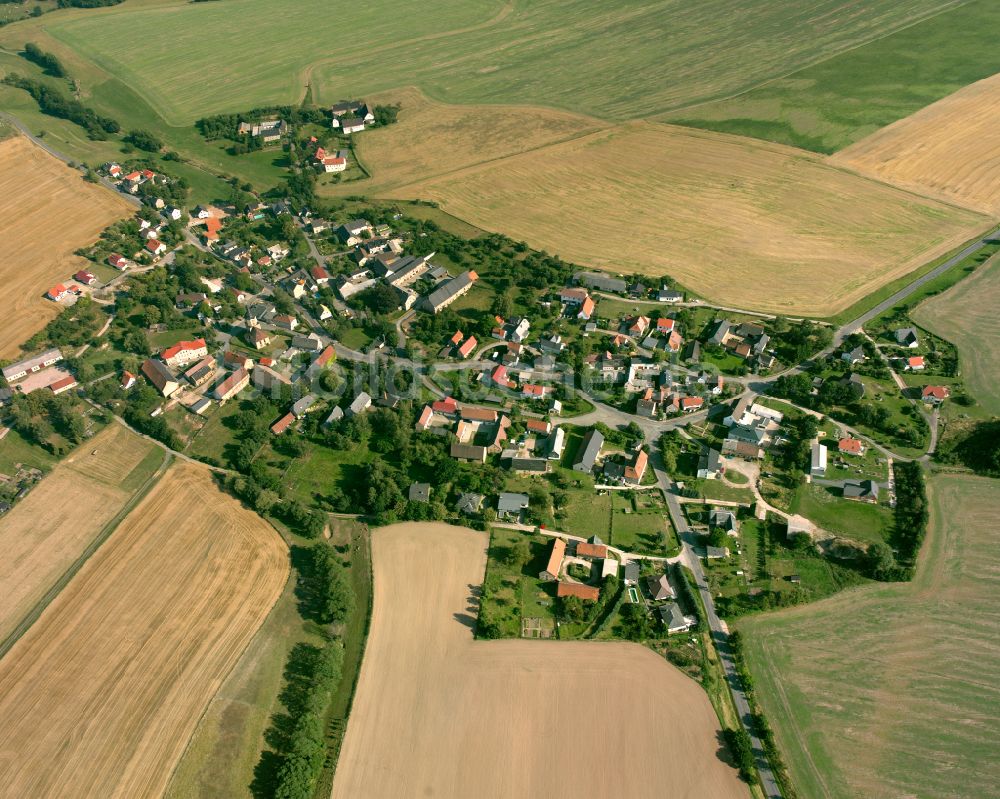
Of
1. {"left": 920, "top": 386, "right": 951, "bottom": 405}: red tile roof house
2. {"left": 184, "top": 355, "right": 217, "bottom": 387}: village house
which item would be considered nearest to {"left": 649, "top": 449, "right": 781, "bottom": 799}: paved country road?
{"left": 920, "top": 386, "right": 951, "bottom": 405}: red tile roof house

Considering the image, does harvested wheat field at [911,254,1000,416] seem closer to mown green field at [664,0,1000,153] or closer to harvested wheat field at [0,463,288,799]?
mown green field at [664,0,1000,153]

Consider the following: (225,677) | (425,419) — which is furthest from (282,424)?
(225,677)

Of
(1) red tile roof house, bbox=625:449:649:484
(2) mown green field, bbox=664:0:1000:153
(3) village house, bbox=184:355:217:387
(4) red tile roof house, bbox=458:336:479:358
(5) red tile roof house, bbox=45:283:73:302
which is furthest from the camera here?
(2) mown green field, bbox=664:0:1000:153

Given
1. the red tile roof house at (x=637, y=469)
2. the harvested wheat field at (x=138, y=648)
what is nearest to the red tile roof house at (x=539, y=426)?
the red tile roof house at (x=637, y=469)

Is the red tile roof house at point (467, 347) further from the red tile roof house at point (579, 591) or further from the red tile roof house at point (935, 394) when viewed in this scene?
the red tile roof house at point (935, 394)

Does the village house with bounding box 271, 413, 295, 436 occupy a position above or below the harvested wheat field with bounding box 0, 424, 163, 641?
above

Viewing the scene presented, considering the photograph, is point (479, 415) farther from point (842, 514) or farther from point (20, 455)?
point (20, 455)
